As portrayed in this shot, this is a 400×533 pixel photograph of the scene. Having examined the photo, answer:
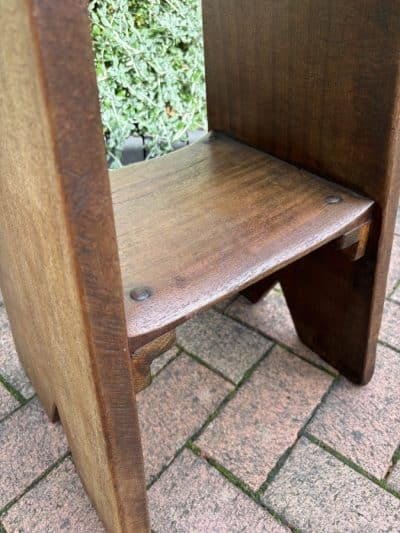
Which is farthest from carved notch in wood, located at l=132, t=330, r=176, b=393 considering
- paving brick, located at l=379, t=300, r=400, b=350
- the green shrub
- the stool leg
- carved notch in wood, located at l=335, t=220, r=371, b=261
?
the green shrub

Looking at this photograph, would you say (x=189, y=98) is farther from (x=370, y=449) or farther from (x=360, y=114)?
(x=370, y=449)

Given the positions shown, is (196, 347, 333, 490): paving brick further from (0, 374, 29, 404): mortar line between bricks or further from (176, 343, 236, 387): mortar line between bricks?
(0, 374, 29, 404): mortar line between bricks

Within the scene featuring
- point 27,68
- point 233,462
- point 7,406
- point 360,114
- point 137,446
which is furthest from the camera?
point 7,406

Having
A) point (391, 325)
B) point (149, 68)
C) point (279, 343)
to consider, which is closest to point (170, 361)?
point (279, 343)

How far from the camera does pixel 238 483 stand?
3.42 feet

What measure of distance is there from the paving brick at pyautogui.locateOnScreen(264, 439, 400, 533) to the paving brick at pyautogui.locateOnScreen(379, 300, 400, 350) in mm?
421

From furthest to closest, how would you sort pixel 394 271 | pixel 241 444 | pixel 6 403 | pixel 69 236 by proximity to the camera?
pixel 394 271 → pixel 6 403 → pixel 241 444 → pixel 69 236

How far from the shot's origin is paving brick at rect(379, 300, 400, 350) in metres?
1.37

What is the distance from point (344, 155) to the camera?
97 centimetres

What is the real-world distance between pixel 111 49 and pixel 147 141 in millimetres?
405

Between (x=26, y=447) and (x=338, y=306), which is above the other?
(x=338, y=306)

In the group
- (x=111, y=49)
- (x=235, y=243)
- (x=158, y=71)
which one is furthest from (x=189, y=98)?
(x=235, y=243)

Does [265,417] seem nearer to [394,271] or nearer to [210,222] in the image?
[210,222]

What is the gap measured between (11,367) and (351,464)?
0.86 meters
